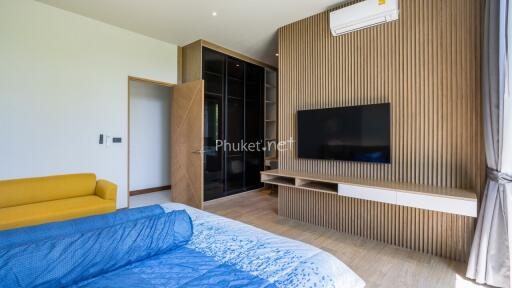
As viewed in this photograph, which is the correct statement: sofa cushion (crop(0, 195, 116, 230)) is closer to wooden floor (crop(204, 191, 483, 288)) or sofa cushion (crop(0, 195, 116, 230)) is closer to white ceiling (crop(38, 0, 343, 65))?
wooden floor (crop(204, 191, 483, 288))

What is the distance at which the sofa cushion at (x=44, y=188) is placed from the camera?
2.62 metres

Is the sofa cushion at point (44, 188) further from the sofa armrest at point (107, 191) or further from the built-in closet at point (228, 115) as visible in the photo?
the built-in closet at point (228, 115)

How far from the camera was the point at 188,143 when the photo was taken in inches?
161

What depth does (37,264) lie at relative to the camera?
999mm

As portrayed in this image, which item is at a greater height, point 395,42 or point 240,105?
point 395,42

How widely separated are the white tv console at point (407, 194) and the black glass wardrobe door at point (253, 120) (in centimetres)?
220

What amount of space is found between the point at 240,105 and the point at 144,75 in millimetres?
1759

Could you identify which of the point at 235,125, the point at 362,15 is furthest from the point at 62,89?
the point at 362,15

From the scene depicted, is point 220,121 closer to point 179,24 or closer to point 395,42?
point 179,24

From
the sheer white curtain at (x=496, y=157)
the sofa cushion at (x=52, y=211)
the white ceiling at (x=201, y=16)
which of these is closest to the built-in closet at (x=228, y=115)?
the white ceiling at (x=201, y=16)

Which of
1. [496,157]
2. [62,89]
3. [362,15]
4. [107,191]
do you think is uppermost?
[362,15]

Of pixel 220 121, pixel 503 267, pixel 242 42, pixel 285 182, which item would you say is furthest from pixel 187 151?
pixel 503 267

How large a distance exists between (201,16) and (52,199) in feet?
9.58

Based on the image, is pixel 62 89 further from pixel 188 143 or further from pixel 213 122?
pixel 213 122
